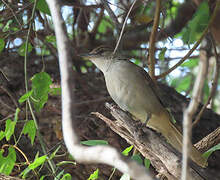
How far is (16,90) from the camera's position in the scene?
4.32 metres

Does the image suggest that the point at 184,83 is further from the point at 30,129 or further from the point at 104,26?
the point at 30,129

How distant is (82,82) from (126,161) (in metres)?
3.38

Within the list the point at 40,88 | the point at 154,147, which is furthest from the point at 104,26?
the point at 154,147

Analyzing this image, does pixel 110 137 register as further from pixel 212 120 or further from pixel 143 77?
pixel 212 120

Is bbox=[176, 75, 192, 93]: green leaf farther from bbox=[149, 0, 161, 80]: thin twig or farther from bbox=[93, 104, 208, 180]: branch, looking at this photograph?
bbox=[93, 104, 208, 180]: branch

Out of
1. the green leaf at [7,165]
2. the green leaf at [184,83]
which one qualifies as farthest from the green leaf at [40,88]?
the green leaf at [184,83]

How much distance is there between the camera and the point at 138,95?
3.21 m

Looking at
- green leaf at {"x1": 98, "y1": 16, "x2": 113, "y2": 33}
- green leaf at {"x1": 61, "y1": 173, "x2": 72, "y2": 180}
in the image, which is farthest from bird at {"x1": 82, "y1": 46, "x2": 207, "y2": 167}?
green leaf at {"x1": 98, "y1": 16, "x2": 113, "y2": 33}

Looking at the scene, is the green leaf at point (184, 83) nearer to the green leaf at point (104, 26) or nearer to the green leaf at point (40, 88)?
the green leaf at point (104, 26)

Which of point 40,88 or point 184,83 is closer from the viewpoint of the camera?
point 40,88

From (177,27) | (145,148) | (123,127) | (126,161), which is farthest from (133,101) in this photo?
(126,161)

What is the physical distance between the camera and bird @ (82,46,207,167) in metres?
3.18

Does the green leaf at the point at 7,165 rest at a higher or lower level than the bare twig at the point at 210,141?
higher

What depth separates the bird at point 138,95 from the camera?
318 centimetres
